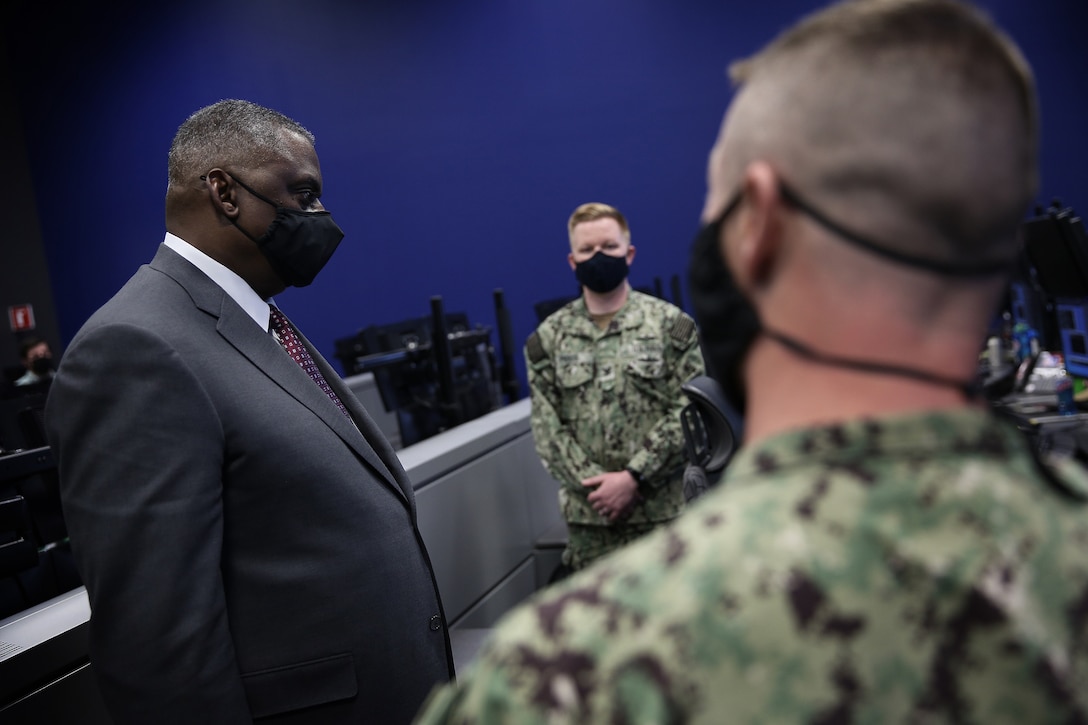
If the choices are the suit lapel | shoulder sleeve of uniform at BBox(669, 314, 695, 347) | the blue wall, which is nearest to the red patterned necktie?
the suit lapel

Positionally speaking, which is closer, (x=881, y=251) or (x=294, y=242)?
(x=881, y=251)

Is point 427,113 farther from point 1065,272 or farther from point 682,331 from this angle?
point 1065,272

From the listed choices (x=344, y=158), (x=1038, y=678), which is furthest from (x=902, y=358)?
(x=344, y=158)

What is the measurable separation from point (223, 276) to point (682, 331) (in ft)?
5.94

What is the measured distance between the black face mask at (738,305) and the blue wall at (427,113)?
306 inches

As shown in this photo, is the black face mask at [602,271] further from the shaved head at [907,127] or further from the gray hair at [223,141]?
the shaved head at [907,127]

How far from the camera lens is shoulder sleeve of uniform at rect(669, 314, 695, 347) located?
10.0 ft

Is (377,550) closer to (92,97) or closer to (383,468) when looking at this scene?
(383,468)

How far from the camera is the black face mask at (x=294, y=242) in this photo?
160 centimetres

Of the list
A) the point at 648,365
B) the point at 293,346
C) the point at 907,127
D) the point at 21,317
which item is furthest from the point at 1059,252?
the point at 21,317

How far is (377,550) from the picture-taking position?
149 cm

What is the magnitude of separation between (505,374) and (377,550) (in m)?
3.76

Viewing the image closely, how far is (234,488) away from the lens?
1.37 m

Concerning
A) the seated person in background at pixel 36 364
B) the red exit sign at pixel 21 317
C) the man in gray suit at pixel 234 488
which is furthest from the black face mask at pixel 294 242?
the red exit sign at pixel 21 317
